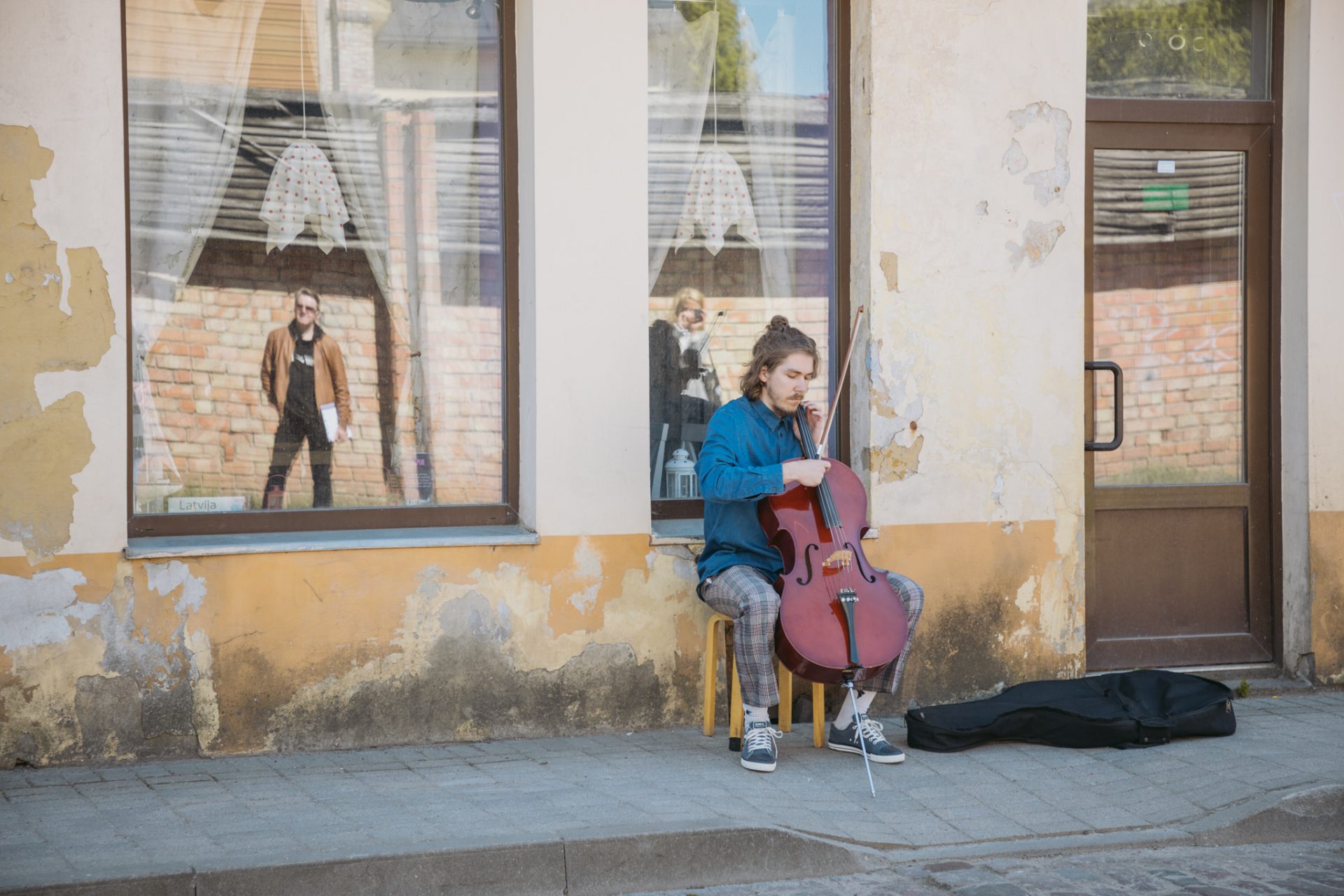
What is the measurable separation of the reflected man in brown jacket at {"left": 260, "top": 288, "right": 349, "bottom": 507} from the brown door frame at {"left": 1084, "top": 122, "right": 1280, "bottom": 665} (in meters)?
3.50

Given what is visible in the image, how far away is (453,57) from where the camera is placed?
218 inches

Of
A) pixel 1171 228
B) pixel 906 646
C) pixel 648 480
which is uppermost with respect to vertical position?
pixel 1171 228

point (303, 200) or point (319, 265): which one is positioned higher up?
point (303, 200)

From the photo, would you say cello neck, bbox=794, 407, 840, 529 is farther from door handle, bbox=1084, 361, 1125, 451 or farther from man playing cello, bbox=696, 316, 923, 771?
door handle, bbox=1084, 361, 1125, 451

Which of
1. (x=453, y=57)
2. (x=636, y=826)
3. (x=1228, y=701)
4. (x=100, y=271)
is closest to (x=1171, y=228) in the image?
(x=1228, y=701)

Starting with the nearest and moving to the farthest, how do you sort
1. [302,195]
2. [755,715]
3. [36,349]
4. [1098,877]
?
[1098,877] → [36,349] → [755,715] → [302,195]

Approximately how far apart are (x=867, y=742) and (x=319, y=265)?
9.50 feet

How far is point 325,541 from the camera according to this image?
5.16 metres

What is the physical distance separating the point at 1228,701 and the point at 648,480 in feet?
8.29

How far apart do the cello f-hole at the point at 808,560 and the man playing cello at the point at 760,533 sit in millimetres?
231

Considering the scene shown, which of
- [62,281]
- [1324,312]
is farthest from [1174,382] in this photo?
[62,281]

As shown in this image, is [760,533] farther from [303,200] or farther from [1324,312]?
[1324,312]

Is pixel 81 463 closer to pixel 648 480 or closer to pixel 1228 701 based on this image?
pixel 648 480

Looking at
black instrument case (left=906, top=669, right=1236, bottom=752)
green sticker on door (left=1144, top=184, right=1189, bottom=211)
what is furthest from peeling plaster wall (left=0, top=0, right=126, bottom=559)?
green sticker on door (left=1144, top=184, right=1189, bottom=211)
